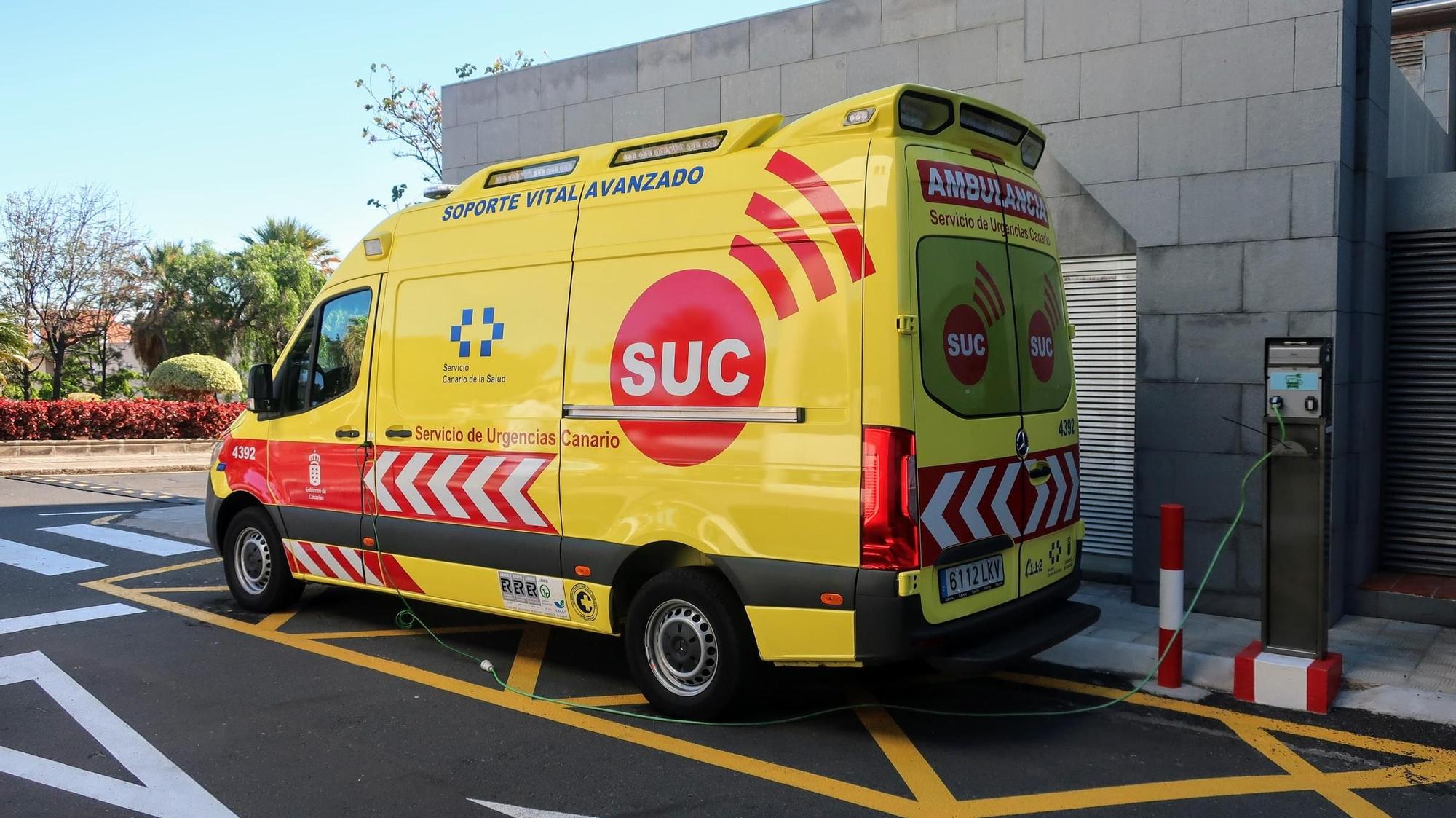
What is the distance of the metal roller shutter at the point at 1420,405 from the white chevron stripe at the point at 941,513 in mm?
4433

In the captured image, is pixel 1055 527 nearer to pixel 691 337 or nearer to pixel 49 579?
pixel 691 337

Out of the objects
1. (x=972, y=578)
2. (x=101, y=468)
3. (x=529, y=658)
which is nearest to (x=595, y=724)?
(x=529, y=658)

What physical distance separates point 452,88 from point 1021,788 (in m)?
10.4

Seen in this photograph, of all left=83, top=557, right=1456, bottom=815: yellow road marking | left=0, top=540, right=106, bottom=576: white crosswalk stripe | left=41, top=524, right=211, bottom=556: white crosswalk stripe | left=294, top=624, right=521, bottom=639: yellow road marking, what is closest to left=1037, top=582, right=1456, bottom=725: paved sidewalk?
left=83, top=557, right=1456, bottom=815: yellow road marking

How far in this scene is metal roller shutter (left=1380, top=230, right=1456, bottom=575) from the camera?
22.8 ft

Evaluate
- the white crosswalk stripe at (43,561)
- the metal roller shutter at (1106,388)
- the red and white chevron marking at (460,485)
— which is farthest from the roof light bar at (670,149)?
the white crosswalk stripe at (43,561)

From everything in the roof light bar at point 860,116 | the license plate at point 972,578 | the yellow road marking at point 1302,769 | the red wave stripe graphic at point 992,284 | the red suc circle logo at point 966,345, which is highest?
the roof light bar at point 860,116

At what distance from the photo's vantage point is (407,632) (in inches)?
266

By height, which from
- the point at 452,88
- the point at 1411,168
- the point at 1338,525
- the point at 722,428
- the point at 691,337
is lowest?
the point at 1338,525

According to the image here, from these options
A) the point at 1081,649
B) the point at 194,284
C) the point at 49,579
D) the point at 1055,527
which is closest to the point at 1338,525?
the point at 1081,649

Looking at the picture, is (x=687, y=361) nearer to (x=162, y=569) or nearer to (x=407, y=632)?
(x=407, y=632)

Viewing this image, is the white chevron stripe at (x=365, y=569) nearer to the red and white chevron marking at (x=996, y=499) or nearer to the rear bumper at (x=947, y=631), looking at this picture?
the rear bumper at (x=947, y=631)

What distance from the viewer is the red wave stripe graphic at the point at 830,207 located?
14.4ft

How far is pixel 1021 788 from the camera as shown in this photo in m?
4.11
